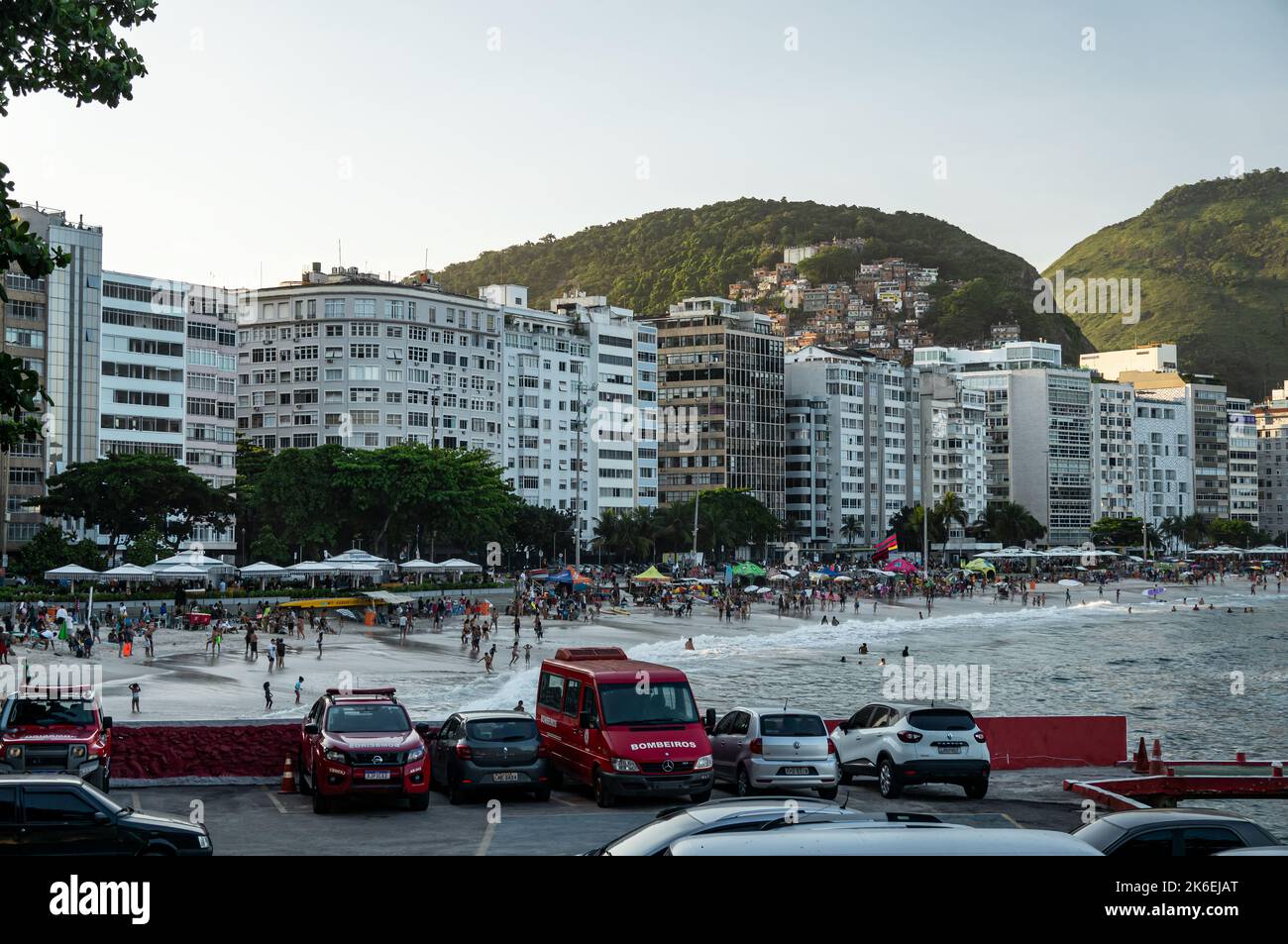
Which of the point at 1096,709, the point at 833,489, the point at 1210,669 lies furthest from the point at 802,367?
the point at 1096,709

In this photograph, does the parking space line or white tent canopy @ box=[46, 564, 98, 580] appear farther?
white tent canopy @ box=[46, 564, 98, 580]

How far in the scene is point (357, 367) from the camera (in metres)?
133

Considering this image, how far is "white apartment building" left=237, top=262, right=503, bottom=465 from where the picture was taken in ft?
436

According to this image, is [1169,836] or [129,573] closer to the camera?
[1169,836]

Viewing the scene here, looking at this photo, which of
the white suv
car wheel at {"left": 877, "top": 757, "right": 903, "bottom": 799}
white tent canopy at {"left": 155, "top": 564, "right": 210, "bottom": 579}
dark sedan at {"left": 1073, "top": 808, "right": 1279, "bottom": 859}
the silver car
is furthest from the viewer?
white tent canopy at {"left": 155, "top": 564, "right": 210, "bottom": 579}

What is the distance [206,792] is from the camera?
2136 cm

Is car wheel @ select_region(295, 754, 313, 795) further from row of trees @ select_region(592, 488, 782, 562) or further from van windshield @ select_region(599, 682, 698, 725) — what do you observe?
row of trees @ select_region(592, 488, 782, 562)

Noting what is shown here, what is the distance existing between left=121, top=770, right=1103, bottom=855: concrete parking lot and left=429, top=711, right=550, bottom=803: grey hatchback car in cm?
30

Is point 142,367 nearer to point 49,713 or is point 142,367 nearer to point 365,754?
point 49,713

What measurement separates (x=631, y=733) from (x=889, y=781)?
4464mm

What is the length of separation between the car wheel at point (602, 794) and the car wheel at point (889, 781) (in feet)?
14.8

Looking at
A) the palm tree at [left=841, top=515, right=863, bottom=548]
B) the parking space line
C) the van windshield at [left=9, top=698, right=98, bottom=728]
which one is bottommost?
the parking space line

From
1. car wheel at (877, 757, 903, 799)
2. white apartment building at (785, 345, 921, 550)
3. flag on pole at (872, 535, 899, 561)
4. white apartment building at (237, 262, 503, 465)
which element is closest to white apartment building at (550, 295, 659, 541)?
white apartment building at (237, 262, 503, 465)

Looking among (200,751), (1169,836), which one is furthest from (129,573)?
(1169,836)
